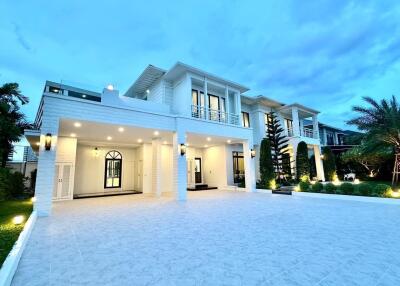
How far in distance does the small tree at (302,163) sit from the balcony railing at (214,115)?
16.5 ft

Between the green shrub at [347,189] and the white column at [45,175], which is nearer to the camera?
the white column at [45,175]

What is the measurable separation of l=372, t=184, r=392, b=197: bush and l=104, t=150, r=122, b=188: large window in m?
13.1

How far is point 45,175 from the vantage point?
19.4ft

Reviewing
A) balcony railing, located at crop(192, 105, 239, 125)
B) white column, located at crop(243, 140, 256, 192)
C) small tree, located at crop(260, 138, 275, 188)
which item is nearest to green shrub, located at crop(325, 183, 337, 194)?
small tree, located at crop(260, 138, 275, 188)

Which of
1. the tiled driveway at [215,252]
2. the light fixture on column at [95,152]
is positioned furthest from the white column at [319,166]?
the light fixture on column at [95,152]

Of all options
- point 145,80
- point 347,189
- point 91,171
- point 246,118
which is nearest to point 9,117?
point 91,171

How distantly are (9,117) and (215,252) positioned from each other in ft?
36.9

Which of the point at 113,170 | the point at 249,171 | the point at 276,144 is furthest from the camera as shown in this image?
the point at 276,144

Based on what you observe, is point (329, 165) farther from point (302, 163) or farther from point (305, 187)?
point (305, 187)

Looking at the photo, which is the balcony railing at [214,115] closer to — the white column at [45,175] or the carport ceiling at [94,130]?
the carport ceiling at [94,130]

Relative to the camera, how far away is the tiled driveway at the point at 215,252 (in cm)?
220

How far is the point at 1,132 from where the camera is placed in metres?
6.48

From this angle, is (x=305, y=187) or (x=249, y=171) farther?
(x=249, y=171)

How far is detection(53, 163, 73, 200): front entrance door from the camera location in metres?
8.91
